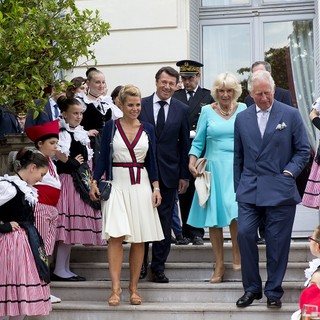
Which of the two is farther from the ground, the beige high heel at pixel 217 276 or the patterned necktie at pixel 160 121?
the patterned necktie at pixel 160 121

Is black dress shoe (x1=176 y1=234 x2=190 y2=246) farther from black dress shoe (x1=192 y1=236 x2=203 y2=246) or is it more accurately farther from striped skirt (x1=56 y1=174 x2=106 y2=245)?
striped skirt (x1=56 y1=174 x2=106 y2=245)

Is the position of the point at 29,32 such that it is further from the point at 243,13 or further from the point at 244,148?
the point at 243,13

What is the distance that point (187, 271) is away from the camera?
9.46m

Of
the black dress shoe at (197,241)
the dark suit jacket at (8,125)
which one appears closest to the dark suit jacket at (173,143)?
the black dress shoe at (197,241)

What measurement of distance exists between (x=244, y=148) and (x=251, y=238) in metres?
0.79

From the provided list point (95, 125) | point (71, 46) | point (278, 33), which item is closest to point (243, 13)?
point (278, 33)

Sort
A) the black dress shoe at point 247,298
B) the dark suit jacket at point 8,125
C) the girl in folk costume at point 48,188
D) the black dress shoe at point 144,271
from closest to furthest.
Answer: the black dress shoe at point 247,298 → the girl in folk costume at point 48,188 → the black dress shoe at point 144,271 → the dark suit jacket at point 8,125

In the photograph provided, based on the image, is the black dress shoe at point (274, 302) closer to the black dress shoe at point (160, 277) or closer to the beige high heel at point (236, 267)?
the beige high heel at point (236, 267)

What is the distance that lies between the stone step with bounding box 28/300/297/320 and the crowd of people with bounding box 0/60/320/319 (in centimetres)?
9

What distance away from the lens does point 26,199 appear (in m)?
8.14

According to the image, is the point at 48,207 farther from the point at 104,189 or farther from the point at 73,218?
the point at 104,189

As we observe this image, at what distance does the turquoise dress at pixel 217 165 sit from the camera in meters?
9.08

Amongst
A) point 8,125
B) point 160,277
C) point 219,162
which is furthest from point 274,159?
point 8,125

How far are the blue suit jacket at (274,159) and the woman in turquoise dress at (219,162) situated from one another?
26.5 inches
